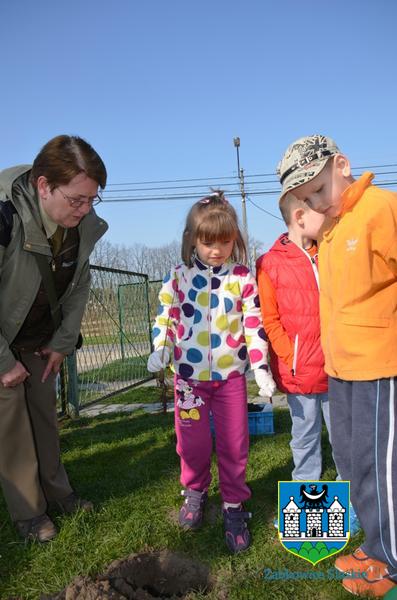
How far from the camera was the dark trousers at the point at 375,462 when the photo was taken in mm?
2002

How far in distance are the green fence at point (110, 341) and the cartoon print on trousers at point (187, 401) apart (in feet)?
11.3

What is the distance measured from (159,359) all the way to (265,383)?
0.60 meters

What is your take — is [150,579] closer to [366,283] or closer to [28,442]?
[28,442]

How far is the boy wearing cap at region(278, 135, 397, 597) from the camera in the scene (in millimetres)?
1996

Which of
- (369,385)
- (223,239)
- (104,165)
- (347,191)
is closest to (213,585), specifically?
(369,385)

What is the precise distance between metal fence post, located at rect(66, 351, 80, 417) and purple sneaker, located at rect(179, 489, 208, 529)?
3.37 metres

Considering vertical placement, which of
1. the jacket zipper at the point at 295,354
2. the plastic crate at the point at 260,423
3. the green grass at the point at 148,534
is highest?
the jacket zipper at the point at 295,354

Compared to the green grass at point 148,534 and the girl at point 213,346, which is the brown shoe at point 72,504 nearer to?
the green grass at point 148,534

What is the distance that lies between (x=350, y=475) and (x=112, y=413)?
4432mm

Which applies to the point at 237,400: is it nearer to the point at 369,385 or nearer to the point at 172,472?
the point at 369,385

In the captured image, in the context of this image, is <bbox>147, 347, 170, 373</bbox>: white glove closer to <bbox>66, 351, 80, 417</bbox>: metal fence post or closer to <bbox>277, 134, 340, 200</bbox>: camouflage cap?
<bbox>277, 134, 340, 200</bbox>: camouflage cap

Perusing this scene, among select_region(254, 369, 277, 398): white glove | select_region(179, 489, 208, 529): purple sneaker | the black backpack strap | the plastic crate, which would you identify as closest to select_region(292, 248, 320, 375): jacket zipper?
select_region(254, 369, 277, 398): white glove

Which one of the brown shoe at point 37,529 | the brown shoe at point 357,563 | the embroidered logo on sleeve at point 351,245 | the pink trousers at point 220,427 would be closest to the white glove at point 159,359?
the pink trousers at point 220,427

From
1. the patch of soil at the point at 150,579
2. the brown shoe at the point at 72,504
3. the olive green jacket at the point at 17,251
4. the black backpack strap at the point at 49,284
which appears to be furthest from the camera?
the brown shoe at the point at 72,504
